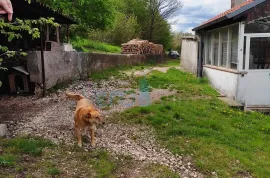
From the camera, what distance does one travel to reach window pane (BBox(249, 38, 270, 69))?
10383mm

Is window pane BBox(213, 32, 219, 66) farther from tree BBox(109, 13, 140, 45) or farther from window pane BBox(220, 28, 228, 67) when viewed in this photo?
tree BBox(109, 13, 140, 45)

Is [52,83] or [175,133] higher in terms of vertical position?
[52,83]

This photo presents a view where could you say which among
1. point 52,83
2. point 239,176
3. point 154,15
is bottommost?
point 239,176

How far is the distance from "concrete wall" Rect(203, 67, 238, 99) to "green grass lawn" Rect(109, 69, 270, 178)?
117cm

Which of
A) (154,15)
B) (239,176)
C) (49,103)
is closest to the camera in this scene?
(239,176)

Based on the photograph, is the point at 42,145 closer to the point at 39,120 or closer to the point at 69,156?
the point at 69,156

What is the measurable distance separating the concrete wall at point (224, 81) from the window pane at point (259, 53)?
2.60 ft

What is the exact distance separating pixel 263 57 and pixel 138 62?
15.2 m

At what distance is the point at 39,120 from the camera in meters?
7.00

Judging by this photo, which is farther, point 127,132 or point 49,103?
point 49,103

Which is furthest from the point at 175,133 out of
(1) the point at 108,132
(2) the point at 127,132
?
(1) the point at 108,132

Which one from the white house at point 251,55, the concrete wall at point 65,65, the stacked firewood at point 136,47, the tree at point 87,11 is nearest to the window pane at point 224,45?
the white house at point 251,55

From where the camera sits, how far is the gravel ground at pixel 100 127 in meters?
5.36

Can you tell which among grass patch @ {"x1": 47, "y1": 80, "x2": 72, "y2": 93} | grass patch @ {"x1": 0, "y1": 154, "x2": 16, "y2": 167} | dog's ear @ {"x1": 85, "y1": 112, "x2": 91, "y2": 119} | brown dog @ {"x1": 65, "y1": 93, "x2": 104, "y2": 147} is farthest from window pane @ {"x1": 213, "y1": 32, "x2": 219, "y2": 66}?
grass patch @ {"x1": 0, "y1": 154, "x2": 16, "y2": 167}
